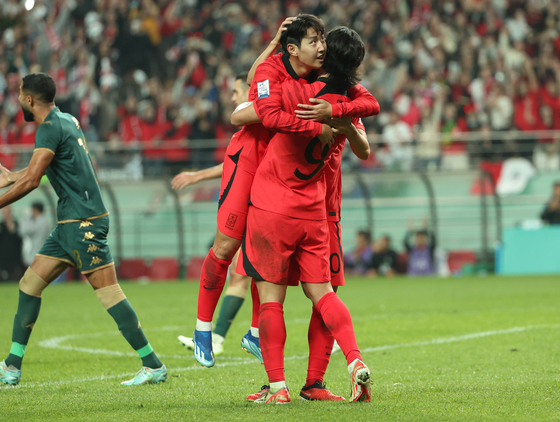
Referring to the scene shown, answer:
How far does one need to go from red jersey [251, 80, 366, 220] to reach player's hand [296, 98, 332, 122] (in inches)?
3.7

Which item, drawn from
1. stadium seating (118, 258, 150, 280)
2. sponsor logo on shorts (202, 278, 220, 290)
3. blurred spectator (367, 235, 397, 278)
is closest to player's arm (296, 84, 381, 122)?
sponsor logo on shorts (202, 278, 220, 290)

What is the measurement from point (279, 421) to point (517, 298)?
8.28m

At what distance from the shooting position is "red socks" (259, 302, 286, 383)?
442 cm

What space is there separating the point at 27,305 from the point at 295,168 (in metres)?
2.54

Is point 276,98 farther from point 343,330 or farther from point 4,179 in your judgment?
point 4,179

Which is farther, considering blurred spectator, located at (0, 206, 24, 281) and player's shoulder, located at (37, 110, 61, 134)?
blurred spectator, located at (0, 206, 24, 281)

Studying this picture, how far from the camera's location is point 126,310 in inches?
220

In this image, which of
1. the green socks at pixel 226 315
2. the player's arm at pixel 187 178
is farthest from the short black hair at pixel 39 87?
the green socks at pixel 226 315

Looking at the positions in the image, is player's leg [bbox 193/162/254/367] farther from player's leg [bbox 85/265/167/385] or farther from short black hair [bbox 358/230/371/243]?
short black hair [bbox 358/230/371/243]

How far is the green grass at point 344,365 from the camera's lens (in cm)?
425

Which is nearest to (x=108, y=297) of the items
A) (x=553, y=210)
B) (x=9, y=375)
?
(x=9, y=375)

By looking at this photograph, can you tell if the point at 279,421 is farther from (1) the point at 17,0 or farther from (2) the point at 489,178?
(1) the point at 17,0

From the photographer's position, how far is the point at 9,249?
16891 millimetres

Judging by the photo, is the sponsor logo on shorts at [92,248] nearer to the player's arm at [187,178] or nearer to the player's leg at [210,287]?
the player's arm at [187,178]
